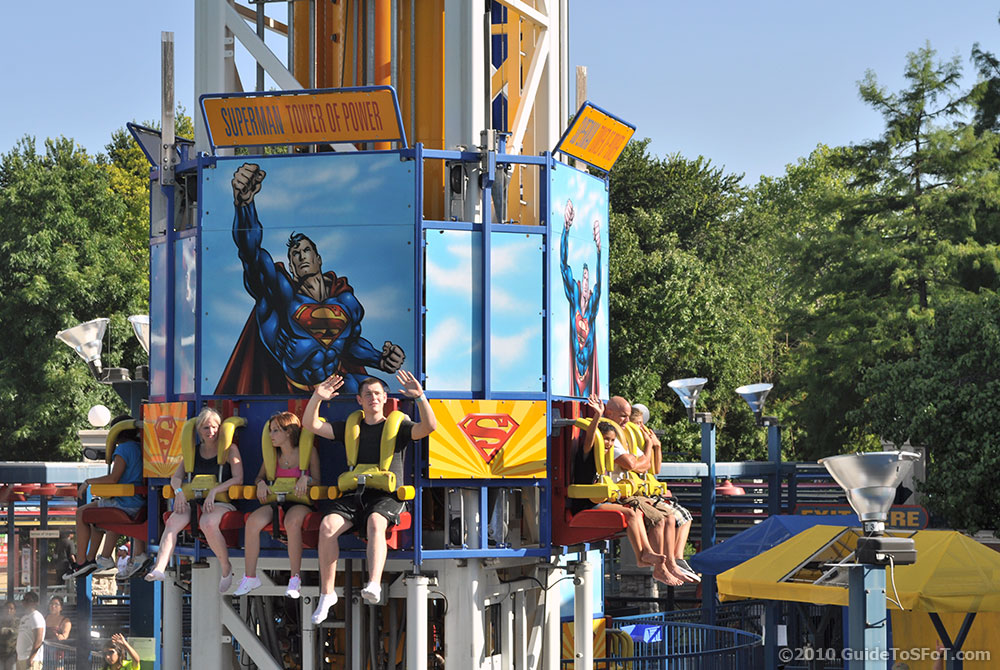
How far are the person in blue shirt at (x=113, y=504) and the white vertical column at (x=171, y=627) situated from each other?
77 cm

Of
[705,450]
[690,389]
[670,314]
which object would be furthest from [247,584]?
[670,314]

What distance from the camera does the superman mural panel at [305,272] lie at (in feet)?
47.4

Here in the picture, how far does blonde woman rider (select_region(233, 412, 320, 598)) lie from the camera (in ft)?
45.1

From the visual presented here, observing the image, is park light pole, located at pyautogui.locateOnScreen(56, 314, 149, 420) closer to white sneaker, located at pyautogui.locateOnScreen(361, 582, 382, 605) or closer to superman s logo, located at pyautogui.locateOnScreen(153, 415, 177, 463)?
superman s logo, located at pyautogui.locateOnScreen(153, 415, 177, 463)

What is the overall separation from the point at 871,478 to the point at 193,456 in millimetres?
6843

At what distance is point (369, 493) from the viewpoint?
13688mm

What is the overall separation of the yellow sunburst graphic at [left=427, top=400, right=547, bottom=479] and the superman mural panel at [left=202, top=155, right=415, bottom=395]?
0.80 m

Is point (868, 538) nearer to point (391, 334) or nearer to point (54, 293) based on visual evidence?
point (391, 334)

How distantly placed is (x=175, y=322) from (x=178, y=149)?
6.69ft

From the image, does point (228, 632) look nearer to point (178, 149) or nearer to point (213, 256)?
point (213, 256)

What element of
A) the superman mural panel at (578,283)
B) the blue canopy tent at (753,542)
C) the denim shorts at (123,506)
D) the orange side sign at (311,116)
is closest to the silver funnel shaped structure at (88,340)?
the denim shorts at (123,506)

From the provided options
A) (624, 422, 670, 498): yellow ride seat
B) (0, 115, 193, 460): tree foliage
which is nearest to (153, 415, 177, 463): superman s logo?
(624, 422, 670, 498): yellow ride seat

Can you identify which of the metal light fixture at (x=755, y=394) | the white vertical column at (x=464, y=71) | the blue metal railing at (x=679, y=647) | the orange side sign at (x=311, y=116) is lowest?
the blue metal railing at (x=679, y=647)

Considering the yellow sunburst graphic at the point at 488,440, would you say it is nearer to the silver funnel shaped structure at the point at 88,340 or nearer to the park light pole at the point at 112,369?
the park light pole at the point at 112,369
